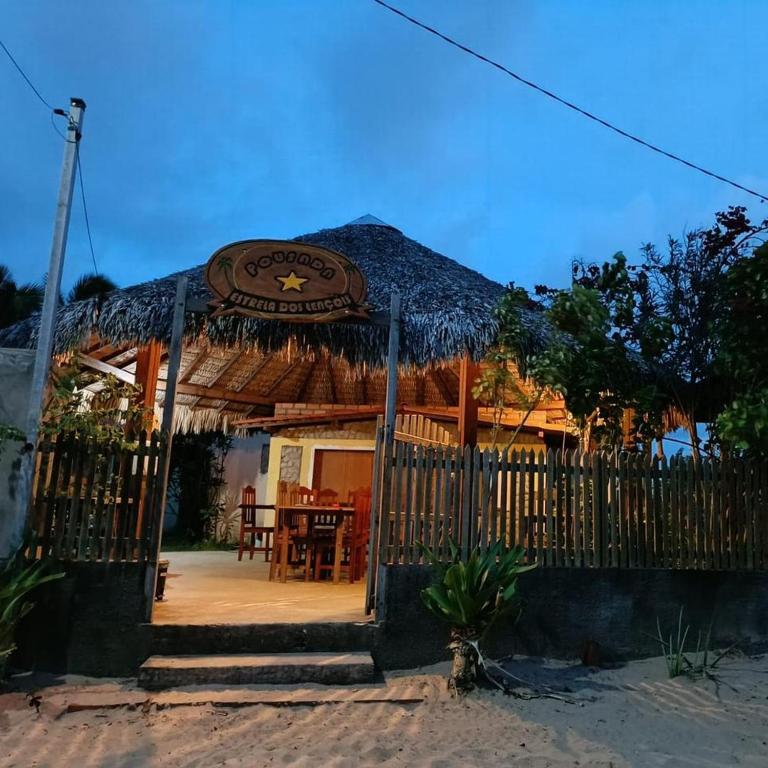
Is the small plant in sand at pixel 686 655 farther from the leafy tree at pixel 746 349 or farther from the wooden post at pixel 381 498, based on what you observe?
the wooden post at pixel 381 498

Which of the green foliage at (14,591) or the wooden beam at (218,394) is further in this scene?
the wooden beam at (218,394)

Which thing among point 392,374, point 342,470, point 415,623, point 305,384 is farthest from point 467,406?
point 342,470

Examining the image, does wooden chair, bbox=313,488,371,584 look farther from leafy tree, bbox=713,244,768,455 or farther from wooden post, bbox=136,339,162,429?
leafy tree, bbox=713,244,768,455

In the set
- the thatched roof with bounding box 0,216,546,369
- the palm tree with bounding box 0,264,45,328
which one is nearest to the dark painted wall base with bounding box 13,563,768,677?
the thatched roof with bounding box 0,216,546,369

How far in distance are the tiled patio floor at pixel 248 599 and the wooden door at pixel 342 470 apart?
350 centimetres

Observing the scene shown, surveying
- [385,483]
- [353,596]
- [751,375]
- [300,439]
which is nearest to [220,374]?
[300,439]

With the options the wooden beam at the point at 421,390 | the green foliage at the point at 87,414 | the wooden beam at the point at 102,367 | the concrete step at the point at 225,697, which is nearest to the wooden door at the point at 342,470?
the wooden beam at the point at 421,390

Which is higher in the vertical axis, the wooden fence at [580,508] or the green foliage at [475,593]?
the wooden fence at [580,508]

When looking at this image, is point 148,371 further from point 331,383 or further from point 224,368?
point 331,383

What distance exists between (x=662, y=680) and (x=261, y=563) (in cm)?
652

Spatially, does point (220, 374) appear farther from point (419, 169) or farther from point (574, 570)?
point (419, 169)

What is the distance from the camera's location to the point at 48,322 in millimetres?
4988

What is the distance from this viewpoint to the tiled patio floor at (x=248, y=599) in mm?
5273

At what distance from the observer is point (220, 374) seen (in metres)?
10.7
